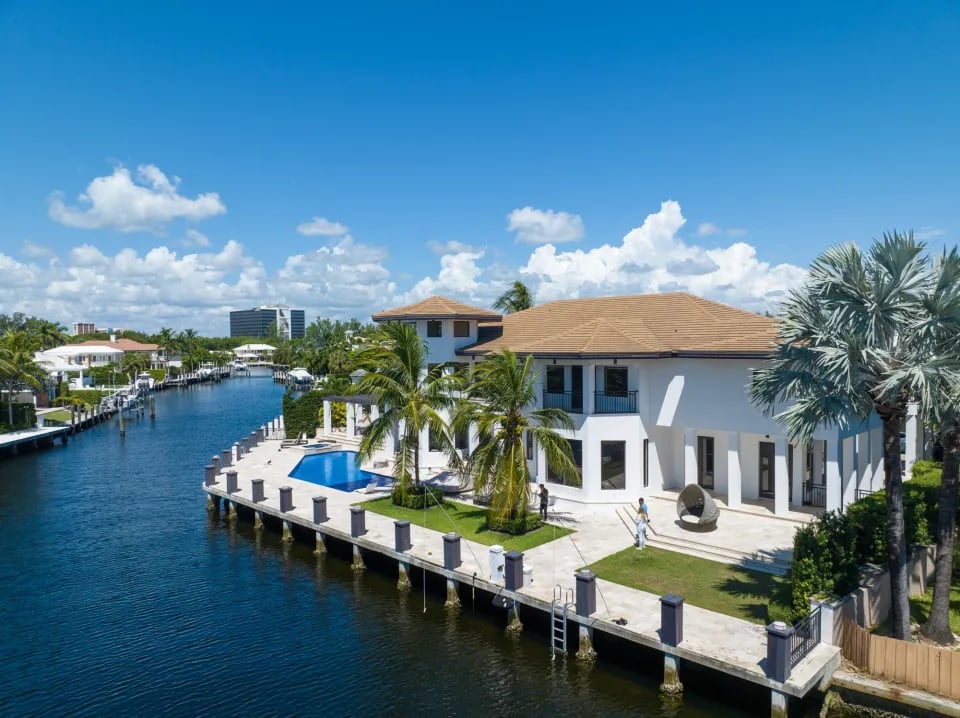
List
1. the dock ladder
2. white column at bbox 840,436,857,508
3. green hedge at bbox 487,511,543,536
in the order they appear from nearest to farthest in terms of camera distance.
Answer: the dock ladder
green hedge at bbox 487,511,543,536
white column at bbox 840,436,857,508

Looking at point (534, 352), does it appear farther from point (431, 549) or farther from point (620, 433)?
point (431, 549)

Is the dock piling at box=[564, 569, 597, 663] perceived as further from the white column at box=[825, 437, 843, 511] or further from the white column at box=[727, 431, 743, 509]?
the white column at box=[825, 437, 843, 511]

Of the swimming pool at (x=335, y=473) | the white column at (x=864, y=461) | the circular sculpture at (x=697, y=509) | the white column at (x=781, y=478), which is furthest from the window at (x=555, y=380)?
the white column at (x=864, y=461)

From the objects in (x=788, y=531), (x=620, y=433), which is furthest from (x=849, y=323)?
(x=620, y=433)

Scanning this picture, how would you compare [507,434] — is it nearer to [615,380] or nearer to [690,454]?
[615,380]

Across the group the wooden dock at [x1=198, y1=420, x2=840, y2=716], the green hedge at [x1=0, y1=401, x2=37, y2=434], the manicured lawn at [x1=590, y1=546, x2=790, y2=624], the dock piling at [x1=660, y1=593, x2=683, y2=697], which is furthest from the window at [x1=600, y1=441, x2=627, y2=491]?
the green hedge at [x1=0, y1=401, x2=37, y2=434]

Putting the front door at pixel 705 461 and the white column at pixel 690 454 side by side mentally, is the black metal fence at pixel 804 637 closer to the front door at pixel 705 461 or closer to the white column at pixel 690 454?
the white column at pixel 690 454
